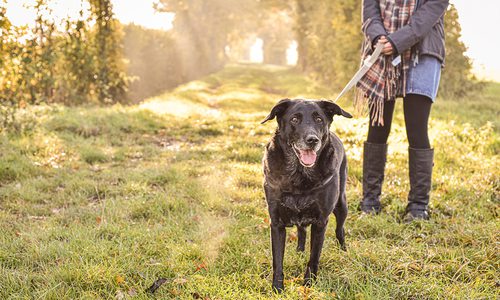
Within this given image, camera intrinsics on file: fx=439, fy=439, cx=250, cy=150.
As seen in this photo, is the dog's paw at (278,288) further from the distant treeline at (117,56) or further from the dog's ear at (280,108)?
the distant treeline at (117,56)

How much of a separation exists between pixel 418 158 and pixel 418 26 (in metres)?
1.27

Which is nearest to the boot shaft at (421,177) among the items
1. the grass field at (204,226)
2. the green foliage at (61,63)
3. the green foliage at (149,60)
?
the grass field at (204,226)

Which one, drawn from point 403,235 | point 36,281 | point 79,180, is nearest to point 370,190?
point 403,235

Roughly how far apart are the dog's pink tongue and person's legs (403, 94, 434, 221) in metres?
1.83

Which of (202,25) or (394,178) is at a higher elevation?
(202,25)

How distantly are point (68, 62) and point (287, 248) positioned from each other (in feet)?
35.2

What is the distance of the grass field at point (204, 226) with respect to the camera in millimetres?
2998

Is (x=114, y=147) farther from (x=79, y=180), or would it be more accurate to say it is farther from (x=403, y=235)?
(x=403, y=235)

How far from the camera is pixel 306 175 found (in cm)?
303

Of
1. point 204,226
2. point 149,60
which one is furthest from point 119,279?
point 149,60

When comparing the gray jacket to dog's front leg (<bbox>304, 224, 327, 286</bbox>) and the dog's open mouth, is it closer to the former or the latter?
the dog's open mouth

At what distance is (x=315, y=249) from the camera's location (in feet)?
10.3

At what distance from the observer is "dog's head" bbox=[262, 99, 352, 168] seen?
290cm

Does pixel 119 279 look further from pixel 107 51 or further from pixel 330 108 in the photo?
pixel 107 51
